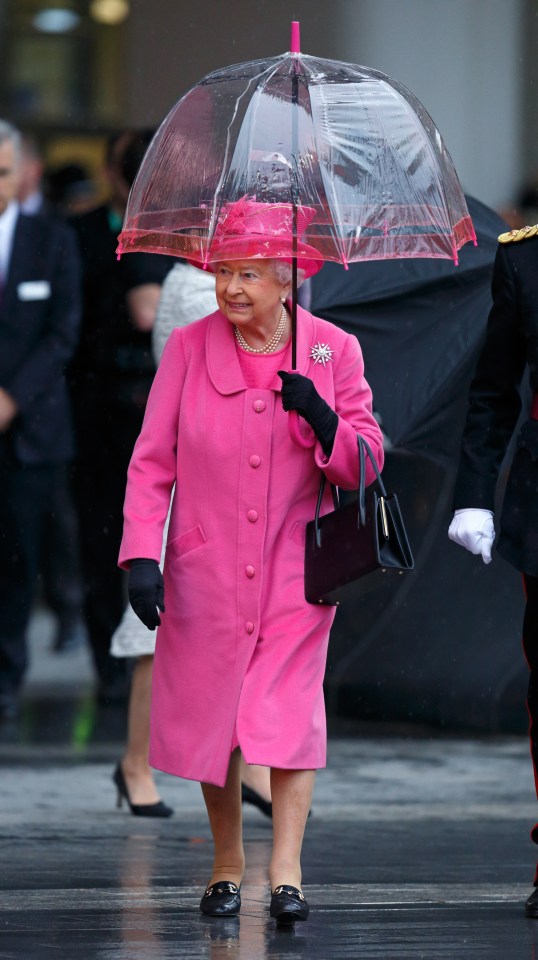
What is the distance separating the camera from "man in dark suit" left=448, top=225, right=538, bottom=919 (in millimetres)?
5004

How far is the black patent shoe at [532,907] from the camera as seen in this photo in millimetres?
4973

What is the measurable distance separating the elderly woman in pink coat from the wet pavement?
0.22 meters

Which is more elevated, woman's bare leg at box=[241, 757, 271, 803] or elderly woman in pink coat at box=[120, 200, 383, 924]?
elderly woman in pink coat at box=[120, 200, 383, 924]

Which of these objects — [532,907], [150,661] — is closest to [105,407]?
[150,661]

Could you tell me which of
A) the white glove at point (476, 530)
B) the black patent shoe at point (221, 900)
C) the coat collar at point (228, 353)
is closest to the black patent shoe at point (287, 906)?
the black patent shoe at point (221, 900)

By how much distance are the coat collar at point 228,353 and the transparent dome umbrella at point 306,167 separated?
0.41 feet

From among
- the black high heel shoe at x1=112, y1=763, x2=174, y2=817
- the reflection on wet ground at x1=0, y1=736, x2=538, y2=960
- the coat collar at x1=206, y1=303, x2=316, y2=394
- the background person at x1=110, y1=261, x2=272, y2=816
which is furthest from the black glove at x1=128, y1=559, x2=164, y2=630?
the black high heel shoe at x1=112, y1=763, x2=174, y2=817

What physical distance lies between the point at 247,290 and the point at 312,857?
5.93 ft

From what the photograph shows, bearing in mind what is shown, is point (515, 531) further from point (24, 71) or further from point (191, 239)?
point (24, 71)

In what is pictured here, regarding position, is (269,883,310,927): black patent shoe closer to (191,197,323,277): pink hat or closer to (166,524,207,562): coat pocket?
(166,524,207,562): coat pocket

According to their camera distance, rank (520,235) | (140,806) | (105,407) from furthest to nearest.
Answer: (105,407) → (140,806) → (520,235)

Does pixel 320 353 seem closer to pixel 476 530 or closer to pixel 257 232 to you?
pixel 257 232

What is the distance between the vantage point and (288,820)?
4.85 metres

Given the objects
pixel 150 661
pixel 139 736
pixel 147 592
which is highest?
Answer: pixel 147 592
